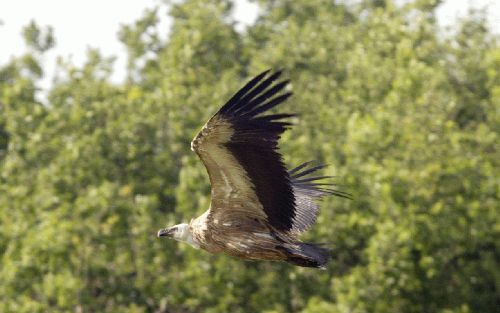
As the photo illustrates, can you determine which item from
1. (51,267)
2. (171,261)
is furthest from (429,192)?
(51,267)

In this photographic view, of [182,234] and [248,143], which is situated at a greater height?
[248,143]

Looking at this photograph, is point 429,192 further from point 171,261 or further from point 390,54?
point 390,54

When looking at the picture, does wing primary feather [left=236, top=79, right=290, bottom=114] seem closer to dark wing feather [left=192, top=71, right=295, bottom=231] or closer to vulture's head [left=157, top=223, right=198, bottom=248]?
dark wing feather [left=192, top=71, right=295, bottom=231]

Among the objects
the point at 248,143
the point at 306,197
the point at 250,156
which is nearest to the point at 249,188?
the point at 250,156

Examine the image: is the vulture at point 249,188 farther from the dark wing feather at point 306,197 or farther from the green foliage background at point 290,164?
the green foliage background at point 290,164

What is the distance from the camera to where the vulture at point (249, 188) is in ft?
30.4

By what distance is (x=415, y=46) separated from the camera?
78.1 feet

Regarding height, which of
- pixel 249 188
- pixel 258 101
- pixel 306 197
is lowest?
pixel 306 197

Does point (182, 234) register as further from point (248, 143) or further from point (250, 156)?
point (248, 143)

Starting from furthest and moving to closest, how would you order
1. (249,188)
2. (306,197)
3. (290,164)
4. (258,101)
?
(290,164) → (306,197) → (249,188) → (258,101)

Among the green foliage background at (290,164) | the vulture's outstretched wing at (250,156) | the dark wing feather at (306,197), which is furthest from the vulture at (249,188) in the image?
the green foliage background at (290,164)

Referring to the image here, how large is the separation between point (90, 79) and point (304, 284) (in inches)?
306

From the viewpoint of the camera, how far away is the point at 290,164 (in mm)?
18766

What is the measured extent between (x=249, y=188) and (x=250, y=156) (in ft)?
1.71
